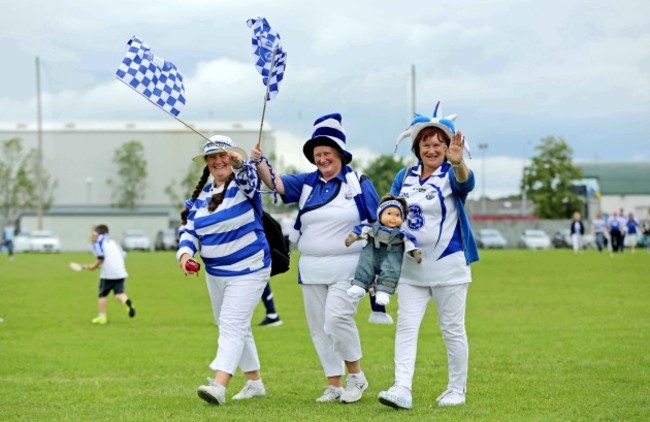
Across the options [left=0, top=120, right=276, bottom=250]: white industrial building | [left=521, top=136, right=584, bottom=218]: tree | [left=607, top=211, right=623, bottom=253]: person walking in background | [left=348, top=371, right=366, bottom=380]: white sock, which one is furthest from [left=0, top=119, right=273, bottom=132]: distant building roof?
[left=348, top=371, right=366, bottom=380]: white sock

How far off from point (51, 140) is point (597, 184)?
55.1 m

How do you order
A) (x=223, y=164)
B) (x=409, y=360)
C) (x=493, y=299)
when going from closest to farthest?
(x=409, y=360) → (x=223, y=164) → (x=493, y=299)

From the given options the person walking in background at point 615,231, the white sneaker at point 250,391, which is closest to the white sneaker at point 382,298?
the white sneaker at point 250,391

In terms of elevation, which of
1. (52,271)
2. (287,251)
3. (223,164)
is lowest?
(52,271)

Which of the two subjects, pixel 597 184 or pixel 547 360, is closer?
pixel 547 360

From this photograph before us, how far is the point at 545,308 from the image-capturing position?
20250 millimetres

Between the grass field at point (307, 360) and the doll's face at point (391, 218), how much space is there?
1.39m

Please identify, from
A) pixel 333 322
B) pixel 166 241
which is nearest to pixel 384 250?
pixel 333 322

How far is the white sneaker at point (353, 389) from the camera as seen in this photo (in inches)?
361

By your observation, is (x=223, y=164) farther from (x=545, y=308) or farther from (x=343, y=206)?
(x=545, y=308)

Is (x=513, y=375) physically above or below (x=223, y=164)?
below

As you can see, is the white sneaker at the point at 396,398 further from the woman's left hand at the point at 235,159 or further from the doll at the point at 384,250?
the woman's left hand at the point at 235,159

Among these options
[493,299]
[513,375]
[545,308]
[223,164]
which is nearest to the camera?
[223,164]

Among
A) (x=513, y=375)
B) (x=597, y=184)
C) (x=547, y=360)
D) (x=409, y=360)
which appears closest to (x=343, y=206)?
(x=409, y=360)
